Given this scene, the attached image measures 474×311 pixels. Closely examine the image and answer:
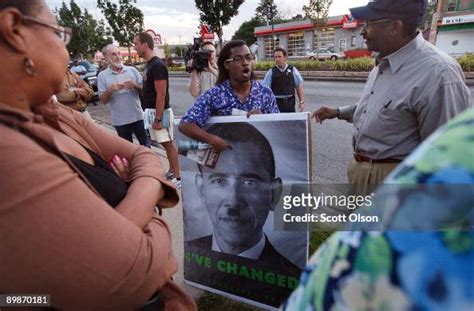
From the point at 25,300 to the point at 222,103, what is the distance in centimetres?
164

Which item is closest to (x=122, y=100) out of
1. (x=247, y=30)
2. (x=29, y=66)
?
(x=29, y=66)

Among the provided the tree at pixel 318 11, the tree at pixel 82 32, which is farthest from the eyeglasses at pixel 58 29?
the tree at pixel 82 32

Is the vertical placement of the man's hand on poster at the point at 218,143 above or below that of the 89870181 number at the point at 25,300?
below

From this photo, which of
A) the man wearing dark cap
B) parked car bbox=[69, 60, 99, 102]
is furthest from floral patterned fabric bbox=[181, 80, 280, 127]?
parked car bbox=[69, 60, 99, 102]

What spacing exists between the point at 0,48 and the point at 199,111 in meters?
1.44

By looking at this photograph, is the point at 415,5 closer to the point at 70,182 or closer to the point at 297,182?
the point at 297,182

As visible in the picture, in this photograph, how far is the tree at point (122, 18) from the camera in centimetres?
3048

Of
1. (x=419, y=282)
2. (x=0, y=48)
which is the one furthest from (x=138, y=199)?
(x=419, y=282)

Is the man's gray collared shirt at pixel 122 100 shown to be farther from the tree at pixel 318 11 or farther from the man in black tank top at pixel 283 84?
the tree at pixel 318 11

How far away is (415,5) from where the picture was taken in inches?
77.4

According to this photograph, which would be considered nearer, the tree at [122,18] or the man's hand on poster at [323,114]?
the man's hand on poster at [323,114]

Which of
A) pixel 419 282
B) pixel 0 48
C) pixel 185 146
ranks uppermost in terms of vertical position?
pixel 0 48

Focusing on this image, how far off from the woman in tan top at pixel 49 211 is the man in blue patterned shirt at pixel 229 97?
119 centimetres

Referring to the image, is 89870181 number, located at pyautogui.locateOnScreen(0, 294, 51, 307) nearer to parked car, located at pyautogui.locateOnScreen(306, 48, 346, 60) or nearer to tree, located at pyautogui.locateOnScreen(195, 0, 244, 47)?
tree, located at pyautogui.locateOnScreen(195, 0, 244, 47)
